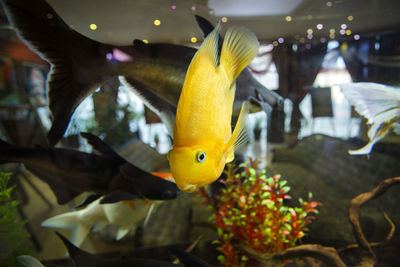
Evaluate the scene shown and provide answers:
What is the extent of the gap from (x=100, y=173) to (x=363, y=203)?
142 centimetres

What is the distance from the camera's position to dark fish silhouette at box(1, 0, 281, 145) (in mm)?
827

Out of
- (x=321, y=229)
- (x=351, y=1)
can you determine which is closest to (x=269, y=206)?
(x=321, y=229)

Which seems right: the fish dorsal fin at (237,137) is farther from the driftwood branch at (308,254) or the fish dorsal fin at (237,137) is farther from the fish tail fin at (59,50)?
the driftwood branch at (308,254)

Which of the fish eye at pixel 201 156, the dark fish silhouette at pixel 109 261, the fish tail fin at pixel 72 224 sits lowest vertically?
the dark fish silhouette at pixel 109 261

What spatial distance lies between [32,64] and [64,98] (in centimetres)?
28

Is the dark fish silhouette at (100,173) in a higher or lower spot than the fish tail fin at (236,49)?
lower

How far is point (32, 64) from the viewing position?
98cm

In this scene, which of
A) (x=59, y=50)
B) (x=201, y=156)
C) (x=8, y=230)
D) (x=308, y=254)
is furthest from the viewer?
(x=8, y=230)

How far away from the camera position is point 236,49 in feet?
2.24

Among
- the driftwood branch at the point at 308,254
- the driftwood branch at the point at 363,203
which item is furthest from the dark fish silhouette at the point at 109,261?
the driftwood branch at the point at 363,203

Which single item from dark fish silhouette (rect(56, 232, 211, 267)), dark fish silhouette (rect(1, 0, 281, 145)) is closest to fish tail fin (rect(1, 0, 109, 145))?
dark fish silhouette (rect(1, 0, 281, 145))

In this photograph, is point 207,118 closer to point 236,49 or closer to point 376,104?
point 236,49

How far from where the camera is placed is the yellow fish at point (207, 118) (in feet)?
1.67

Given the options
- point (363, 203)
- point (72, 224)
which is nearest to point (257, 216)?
point (363, 203)
